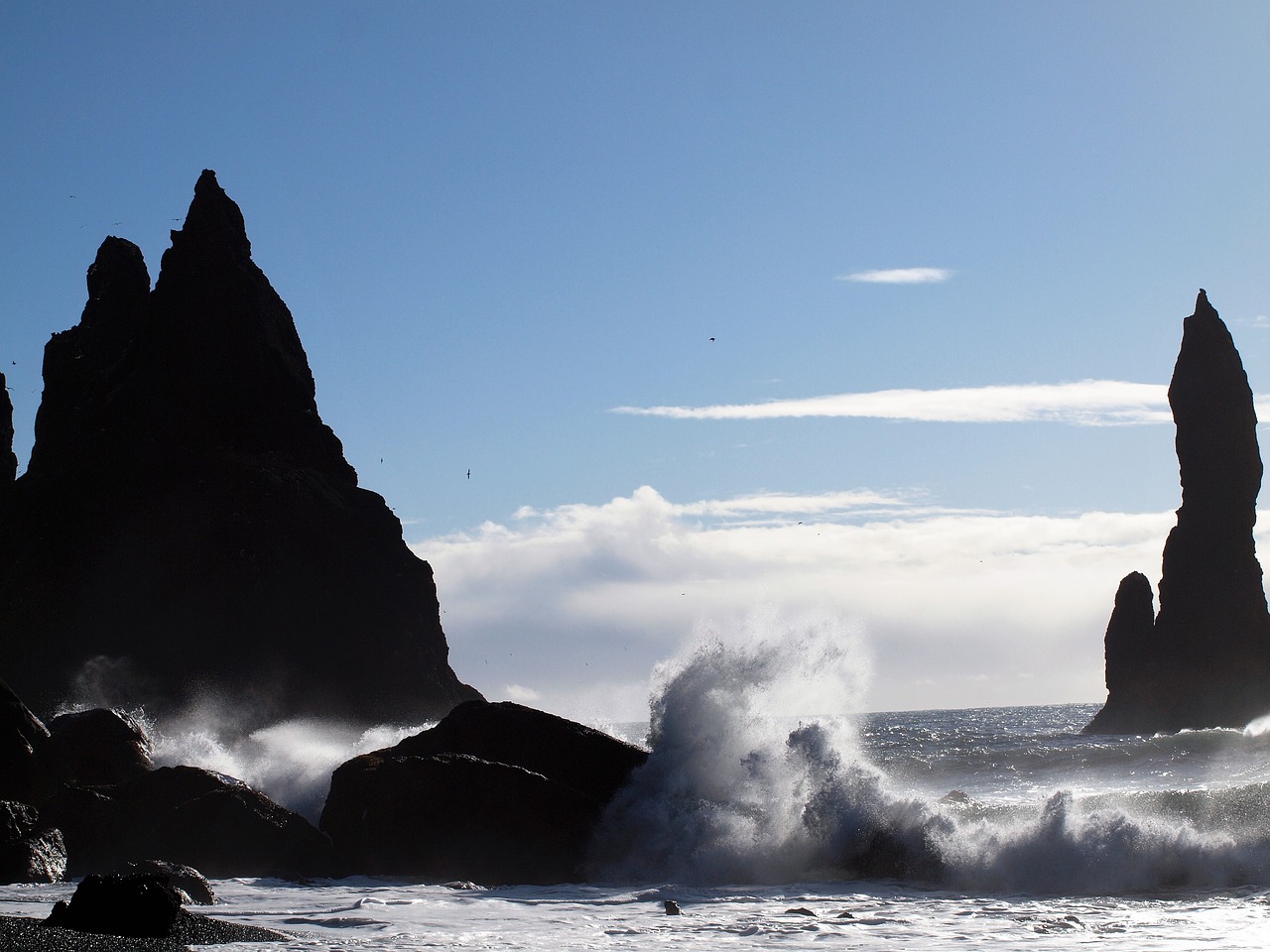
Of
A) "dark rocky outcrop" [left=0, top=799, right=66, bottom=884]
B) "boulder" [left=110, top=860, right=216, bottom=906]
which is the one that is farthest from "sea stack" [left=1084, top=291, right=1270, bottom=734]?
"boulder" [left=110, top=860, right=216, bottom=906]

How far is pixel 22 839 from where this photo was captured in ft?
46.6

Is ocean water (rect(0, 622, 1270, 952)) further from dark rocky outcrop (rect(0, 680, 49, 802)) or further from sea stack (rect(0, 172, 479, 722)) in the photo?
sea stack (rect(0, 172, 479, 722))

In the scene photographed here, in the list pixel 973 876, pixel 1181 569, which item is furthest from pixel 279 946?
pixel 1181 569

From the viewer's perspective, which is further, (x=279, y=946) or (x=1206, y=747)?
(x=1206, y=747)

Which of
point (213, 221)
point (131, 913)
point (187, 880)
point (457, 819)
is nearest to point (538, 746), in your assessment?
point (457, 819)

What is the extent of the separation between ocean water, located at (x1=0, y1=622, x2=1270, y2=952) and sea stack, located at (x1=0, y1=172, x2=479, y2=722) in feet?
79.8

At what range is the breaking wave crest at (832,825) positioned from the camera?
14.6 metres

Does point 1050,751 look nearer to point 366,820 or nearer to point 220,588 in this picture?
point 366,820

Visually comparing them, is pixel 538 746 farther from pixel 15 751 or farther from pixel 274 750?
pixel 274 750

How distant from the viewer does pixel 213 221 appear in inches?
2041

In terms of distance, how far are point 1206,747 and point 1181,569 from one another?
31.0m

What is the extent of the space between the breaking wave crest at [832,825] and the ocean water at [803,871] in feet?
0.09

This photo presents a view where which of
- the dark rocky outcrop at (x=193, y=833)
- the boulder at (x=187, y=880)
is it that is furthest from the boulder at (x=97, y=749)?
the boulder at (x=187, y=880)

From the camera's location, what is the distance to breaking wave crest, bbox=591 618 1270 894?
48.1 feet
